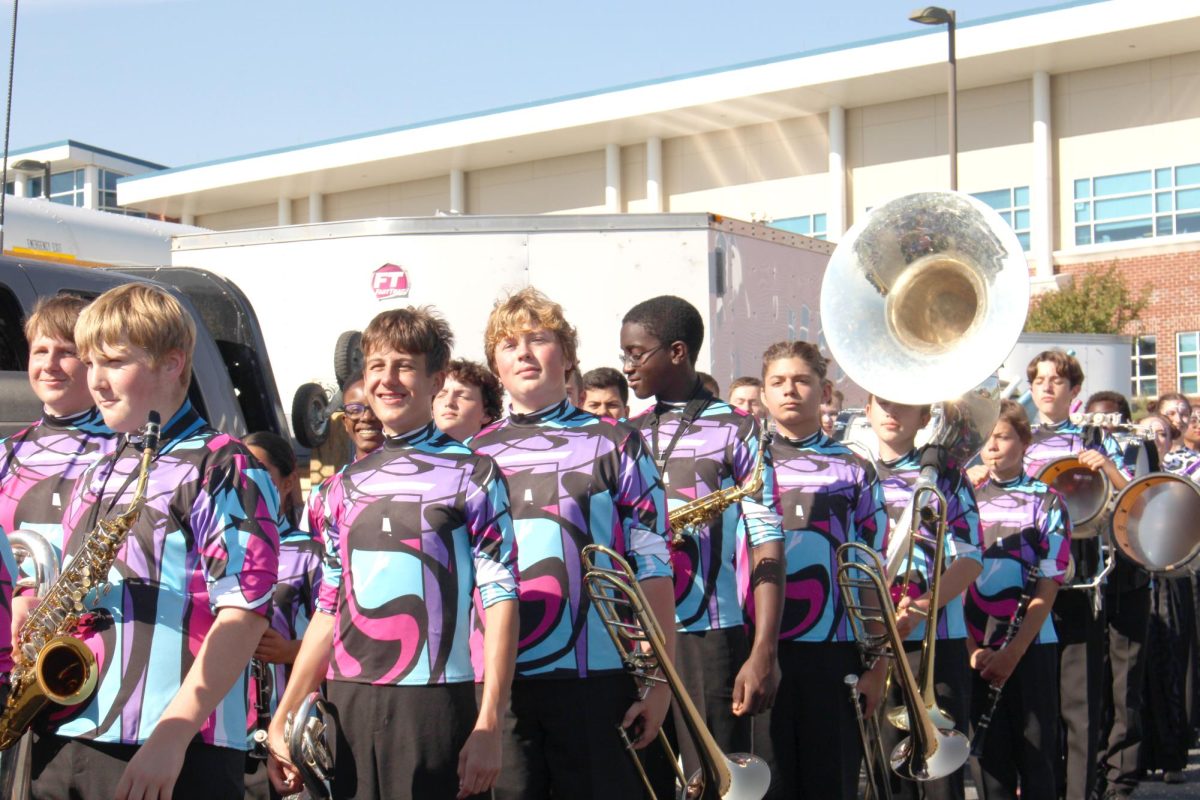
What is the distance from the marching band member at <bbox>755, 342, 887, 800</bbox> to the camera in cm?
537

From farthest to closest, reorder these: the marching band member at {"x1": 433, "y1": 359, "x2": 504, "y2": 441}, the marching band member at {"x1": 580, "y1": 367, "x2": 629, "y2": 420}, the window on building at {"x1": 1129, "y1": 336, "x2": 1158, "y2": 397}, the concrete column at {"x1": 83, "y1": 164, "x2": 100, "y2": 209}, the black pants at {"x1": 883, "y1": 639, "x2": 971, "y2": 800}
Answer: the concrete column at {"x1": 83, "y1": 164, "x2": 100, "y2": 209} < the window on building at {"x1": 1129, "y1": 336, "x2": 1158, "y2": 397} < the marching band member at {"x1": 580, "y1": 367, "x2": 629, "y2": 420} < the black pants at {"x1": 883, "y1": 639, "x2": 971, "y2": 800} < the marching band member at {"x1": 433, "y1": 359, "x2": 504, "y2": 441}

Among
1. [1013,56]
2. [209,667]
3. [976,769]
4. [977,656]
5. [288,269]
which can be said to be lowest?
[976,769]

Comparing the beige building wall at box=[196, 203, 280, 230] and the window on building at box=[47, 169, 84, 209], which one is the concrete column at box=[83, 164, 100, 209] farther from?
the beige building wall at box=[196, 203, 280, 230]

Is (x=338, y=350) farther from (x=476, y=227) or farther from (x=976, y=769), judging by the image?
(x=976, y=769)

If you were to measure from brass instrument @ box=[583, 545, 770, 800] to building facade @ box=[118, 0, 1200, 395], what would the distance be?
31.7m

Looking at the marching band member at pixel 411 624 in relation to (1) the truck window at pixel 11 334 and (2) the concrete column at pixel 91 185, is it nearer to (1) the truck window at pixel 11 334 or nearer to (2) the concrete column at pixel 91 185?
(1) the truck window at pixel 11 334

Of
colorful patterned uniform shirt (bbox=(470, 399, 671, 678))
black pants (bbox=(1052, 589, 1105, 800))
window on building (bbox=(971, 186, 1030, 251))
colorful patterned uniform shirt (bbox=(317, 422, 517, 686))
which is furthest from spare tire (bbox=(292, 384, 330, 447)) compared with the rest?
window on building (bbox=(971, 186, 1030, 251))

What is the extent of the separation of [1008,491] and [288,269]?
5.98m

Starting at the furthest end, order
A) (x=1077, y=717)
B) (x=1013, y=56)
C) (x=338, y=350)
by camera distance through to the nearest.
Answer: (x=1013, y=56) < (x=338, y=350) < (x=1077, y=717)

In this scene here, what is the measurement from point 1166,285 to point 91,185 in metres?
28.2

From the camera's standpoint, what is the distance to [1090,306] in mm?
32625

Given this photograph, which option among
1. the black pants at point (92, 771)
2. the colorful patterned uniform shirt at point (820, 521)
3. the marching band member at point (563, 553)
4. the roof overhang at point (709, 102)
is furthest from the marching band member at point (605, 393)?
the roof overhang at point (709, 102)

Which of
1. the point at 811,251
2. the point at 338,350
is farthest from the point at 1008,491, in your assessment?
the point at 811,251

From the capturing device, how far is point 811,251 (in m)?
11.8
